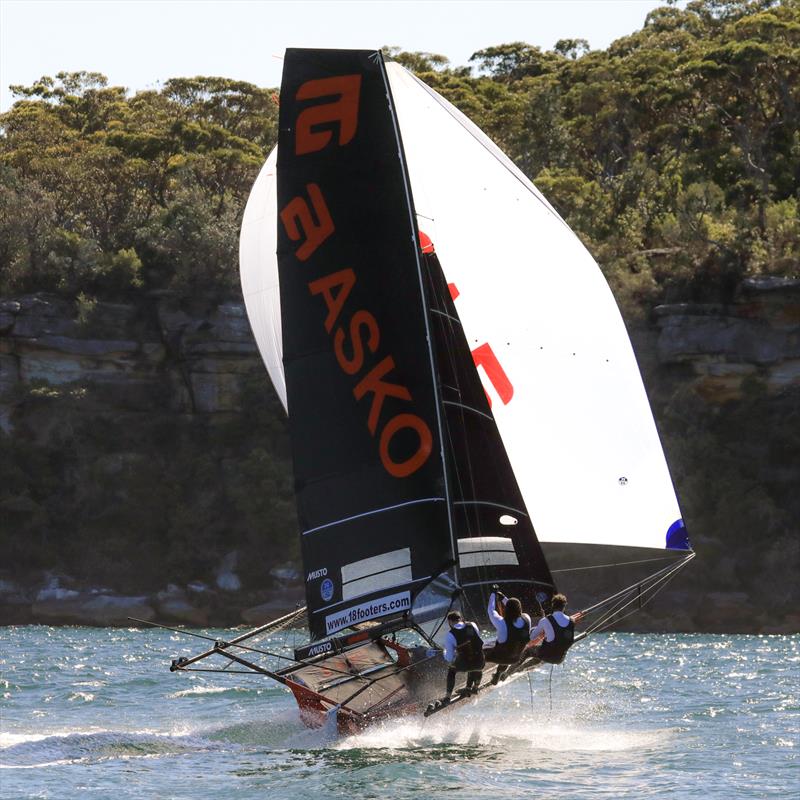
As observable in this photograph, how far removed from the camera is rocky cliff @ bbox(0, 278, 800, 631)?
3906cm

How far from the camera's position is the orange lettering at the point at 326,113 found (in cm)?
1373

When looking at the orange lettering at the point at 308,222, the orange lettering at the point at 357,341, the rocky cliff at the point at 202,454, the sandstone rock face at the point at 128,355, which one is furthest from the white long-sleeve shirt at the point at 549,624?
the sandstone rock face at the point at 128,355

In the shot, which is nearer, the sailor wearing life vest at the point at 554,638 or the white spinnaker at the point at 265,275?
the sailor wearing life vest at the point at 554,638

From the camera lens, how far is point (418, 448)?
13508 mm

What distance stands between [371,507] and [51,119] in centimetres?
4439

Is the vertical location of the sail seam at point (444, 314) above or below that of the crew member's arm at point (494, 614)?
above

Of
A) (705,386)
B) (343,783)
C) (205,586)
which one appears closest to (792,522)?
(705,386)

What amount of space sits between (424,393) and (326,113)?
9.26 ft

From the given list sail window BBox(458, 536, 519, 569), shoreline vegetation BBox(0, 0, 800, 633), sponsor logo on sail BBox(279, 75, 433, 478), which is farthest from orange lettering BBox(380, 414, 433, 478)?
shoreline vegetation BBox(0, 0, 800, 633)

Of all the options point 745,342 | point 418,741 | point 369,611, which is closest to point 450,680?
point 418,741

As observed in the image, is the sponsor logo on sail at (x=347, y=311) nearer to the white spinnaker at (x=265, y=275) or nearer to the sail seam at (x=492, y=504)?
the sail seam at (x=492, y=504)

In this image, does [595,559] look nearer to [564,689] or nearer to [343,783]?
[564,689]

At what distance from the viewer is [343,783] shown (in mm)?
11547

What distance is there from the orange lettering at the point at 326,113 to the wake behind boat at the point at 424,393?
0.6 inches
